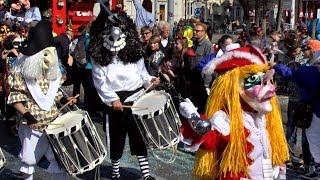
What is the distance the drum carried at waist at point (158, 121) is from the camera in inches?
202

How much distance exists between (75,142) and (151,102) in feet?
3.00

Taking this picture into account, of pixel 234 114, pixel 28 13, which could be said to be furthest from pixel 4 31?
pixel 234 114

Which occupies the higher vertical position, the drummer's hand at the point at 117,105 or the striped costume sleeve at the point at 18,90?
the striped costume sleeve at the point at 18,90

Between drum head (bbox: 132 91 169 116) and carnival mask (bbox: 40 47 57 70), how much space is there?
86cm

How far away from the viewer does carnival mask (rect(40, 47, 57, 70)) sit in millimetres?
5012

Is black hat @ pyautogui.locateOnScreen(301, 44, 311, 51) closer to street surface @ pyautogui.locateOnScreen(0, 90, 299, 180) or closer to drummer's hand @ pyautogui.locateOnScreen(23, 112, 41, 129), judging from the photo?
street surface @ pyautogui.locateOnScreen(0, 90, 299, 180)

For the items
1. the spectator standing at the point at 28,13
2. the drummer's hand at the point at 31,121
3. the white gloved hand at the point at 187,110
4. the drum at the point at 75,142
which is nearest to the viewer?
the white gloved hand at the point at 187,110

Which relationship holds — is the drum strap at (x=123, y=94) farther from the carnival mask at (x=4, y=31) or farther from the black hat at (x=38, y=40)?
the carnival mask at (x=4, y=31)

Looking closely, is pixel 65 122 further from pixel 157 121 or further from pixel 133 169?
pixel 133 169

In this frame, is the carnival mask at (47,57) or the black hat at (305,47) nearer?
the carnival mask at (47,57)

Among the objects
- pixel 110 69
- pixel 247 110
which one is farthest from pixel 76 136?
pixel 247 110

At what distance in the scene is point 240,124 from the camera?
3865mm

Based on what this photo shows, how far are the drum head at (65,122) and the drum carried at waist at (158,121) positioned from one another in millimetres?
581

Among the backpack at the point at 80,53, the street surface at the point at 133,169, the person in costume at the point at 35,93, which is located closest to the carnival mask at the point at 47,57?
the person in costume at the point at 35,93
